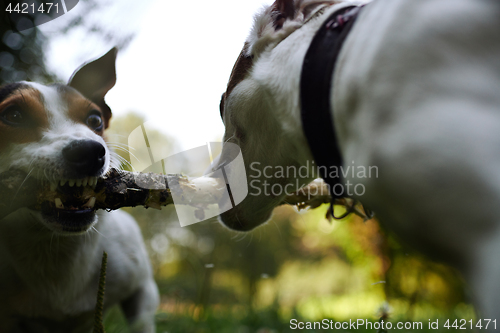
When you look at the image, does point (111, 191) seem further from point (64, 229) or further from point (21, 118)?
point (21, 118)

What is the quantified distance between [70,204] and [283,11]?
1.18 meters

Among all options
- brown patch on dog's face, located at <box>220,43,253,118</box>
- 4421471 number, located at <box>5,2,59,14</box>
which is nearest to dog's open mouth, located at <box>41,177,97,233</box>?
brown patch on dog's face, located at <box>220,43,253,118</box>

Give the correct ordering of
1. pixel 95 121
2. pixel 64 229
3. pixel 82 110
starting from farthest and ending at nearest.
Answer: pixel 95 121 → pixel 82 110 → pixel 64 229

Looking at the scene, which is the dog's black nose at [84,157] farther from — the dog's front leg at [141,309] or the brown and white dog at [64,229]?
the dog's front leg at [141,309]

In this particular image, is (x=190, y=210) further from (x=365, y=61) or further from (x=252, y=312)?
(x=252, y=312)

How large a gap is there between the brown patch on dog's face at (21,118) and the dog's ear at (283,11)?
110cm

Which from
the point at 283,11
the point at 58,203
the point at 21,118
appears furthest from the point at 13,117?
the point at 283,11

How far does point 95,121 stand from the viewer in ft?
5.71

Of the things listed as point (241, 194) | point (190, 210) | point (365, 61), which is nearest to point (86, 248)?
point (190, 210)

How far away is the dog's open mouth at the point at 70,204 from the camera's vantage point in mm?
1272

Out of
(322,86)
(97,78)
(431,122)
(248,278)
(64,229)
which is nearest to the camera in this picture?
(431,122)

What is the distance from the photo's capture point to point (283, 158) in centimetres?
135

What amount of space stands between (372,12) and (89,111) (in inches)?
56.8

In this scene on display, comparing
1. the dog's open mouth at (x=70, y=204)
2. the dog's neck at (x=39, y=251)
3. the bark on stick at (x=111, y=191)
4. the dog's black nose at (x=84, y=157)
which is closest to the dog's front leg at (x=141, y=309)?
the dog's neck at (x=39, y=251)
